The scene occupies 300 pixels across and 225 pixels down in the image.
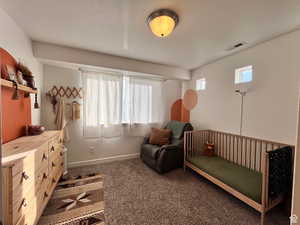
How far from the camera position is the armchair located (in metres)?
2.65

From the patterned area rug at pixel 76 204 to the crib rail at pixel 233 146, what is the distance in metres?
1.76

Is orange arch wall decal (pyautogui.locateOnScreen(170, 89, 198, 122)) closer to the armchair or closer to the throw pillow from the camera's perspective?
the armchair

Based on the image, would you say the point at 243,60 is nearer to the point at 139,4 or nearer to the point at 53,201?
the point at 139,4

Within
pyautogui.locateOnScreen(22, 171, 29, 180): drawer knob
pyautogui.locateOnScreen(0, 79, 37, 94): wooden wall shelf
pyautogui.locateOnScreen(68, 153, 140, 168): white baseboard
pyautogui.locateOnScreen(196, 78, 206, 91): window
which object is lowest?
pyautogui.locateOnScreen(68, 153, 140, 168): white baseboard

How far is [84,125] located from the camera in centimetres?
296

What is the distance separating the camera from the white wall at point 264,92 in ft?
6.04

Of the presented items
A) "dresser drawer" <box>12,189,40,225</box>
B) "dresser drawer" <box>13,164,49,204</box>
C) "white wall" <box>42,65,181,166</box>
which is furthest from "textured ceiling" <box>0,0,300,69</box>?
"dresser drawer" <box>12,189,40,225</box>

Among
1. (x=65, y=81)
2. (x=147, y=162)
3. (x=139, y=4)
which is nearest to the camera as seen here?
(x=139, y=4)

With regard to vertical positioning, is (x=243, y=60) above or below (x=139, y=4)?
below

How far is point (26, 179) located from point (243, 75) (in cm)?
333

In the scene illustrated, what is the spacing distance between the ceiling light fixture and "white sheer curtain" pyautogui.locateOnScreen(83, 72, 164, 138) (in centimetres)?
186

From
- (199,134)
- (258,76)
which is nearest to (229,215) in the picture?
(199,134)

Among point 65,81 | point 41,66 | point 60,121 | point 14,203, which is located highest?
point 41,66

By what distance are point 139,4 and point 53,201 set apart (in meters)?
2.66
